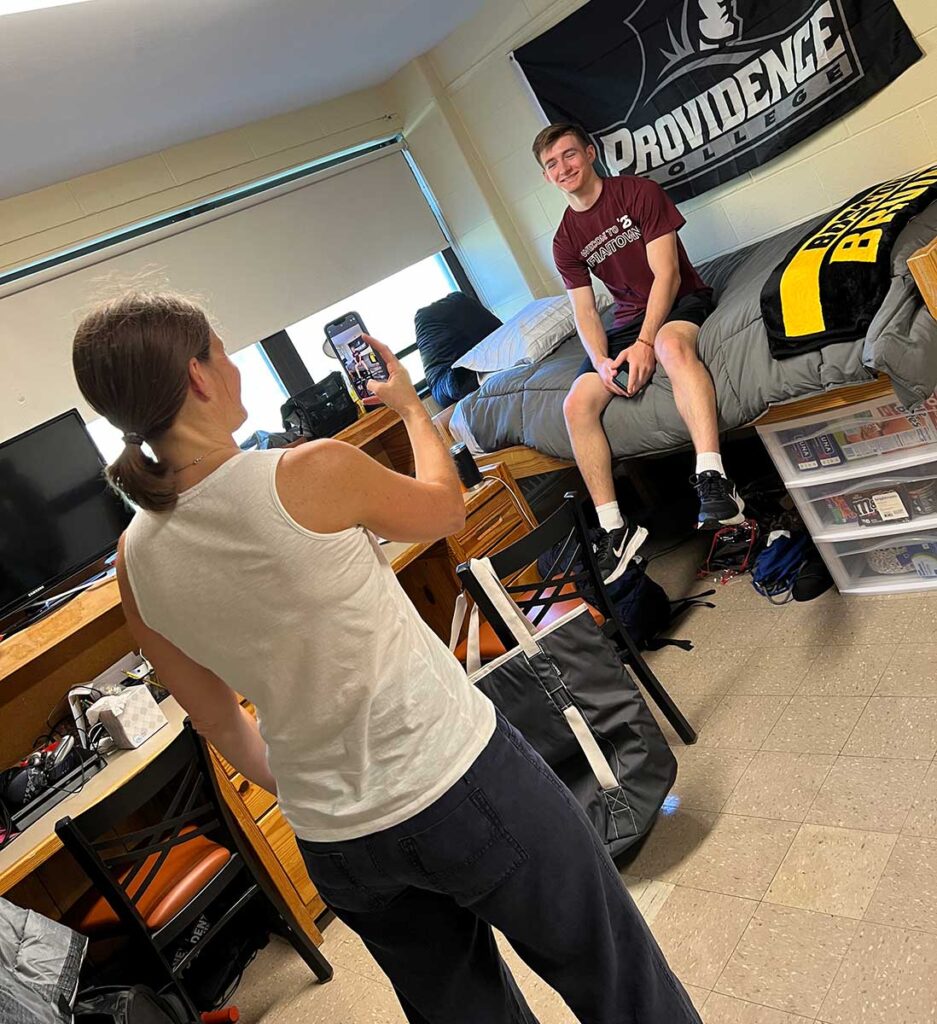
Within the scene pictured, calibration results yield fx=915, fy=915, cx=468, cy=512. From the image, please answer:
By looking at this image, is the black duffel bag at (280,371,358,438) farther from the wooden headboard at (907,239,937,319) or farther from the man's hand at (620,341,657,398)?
the wooden headboard at (907,239,937,319)

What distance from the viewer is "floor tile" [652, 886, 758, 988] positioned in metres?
1.75

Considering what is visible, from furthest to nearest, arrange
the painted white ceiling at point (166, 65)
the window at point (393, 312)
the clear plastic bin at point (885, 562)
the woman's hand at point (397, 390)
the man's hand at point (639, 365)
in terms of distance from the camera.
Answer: the window at point (393, 312)
the man's hand at point (639, 365)
the clear plastic bin at point (885, 562)
the painted white ceiling at point (166, 65)
the woman's hand at point (397, 390)

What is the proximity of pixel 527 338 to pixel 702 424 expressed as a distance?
120 centimetres

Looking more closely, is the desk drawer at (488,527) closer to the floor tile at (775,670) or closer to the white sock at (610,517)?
the white sock at (610,517)

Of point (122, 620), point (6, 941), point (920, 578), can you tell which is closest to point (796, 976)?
point (920, 578)

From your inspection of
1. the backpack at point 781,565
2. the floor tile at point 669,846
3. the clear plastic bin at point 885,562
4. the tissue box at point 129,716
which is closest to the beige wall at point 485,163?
the backpack at point 781,565

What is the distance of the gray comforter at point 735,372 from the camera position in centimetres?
221

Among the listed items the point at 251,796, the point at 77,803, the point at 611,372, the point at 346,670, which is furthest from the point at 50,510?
the point at 346,670

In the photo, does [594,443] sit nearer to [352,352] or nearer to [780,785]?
[352,352]

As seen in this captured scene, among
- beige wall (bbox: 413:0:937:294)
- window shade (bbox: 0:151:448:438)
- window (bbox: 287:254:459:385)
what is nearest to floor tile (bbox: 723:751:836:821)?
window shade (bbox: 0:151:448:438)

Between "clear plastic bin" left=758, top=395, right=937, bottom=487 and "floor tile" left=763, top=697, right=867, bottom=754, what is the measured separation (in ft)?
2.06

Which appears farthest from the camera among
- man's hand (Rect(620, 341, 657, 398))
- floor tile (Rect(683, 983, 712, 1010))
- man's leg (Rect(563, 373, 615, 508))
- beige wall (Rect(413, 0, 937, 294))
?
beige wall (Rect(413, 0, 937, 294))

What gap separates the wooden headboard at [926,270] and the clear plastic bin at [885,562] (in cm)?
64

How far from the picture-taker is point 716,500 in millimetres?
2609
